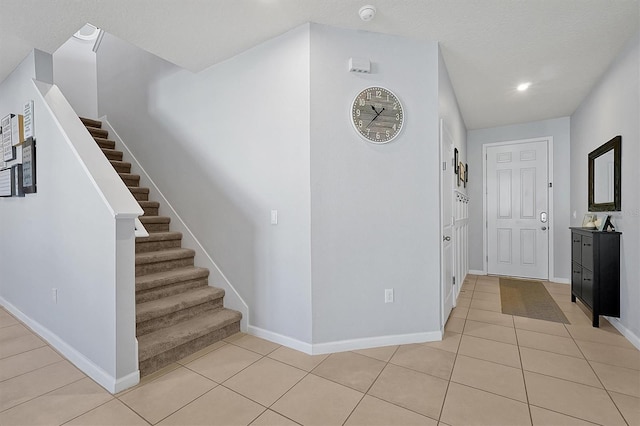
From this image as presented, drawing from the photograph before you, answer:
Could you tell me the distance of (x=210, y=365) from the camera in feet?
7.42

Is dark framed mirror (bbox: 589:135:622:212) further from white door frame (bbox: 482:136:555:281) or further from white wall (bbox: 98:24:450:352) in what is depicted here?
white wall (bbox: 98:24:450:352)

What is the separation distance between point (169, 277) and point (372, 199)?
194 centimetres

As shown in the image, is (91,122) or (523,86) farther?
(91,122)

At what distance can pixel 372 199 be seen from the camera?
255 cm

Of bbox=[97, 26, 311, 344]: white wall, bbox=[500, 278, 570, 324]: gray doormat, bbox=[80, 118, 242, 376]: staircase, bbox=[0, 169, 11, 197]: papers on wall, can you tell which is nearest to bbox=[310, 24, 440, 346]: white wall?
bbox=[97, 26, 311, 344]: white wall

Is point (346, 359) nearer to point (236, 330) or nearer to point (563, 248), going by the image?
point (236, 330)

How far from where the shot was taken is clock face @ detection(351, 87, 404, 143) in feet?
8.23

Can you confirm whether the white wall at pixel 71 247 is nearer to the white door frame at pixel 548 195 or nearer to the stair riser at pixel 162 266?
the stair riser at pixel 162 266

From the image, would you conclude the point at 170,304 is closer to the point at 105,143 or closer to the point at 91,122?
the point at 105,143

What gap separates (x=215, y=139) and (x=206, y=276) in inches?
53.9

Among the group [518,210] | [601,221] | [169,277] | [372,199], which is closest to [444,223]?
[372,199]

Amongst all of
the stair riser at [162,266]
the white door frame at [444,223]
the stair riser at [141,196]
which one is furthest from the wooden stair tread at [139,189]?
the white door frame at [444,223]

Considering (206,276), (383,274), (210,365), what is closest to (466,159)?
(383,274)

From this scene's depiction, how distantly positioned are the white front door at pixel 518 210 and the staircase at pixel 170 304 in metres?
4.51
